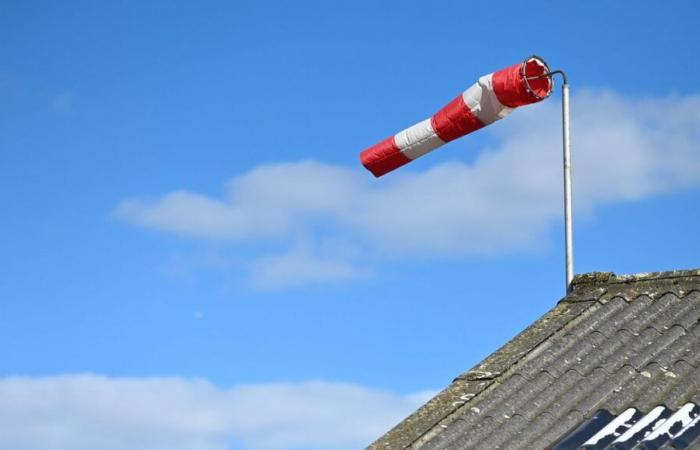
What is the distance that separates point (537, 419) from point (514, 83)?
4.73 meters

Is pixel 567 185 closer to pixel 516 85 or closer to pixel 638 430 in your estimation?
pixel 516 85

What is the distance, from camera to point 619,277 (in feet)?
22.8

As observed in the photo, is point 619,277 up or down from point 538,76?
down

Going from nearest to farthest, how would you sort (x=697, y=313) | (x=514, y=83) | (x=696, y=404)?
(x=696, y=404) → (x=697, y=313) → (x=514, y=83)

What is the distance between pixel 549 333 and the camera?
6531 mm

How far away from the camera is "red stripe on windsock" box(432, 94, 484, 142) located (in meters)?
9.80

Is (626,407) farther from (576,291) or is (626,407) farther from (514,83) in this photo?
(514,83)

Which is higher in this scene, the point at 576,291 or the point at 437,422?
the point at 576,291

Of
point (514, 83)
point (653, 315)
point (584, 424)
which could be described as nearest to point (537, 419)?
point (584, 424)

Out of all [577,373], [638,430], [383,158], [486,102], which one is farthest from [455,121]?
[638,430]

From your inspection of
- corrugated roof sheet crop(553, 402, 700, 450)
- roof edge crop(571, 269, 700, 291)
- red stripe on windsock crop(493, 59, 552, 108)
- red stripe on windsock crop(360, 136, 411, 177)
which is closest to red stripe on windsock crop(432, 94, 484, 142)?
red stripe on windsock crop(493, 59, 552, 108)

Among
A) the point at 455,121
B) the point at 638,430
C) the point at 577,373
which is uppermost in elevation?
the point at 455,121

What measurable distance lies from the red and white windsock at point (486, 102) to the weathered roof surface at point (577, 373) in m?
3.18

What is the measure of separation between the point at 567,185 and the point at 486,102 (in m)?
1.18
